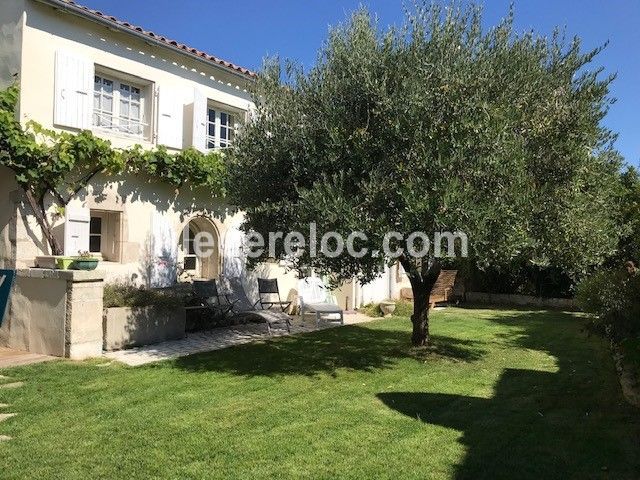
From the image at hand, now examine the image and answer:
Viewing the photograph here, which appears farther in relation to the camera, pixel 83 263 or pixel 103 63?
pixel 103 63

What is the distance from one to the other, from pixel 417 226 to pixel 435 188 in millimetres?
457

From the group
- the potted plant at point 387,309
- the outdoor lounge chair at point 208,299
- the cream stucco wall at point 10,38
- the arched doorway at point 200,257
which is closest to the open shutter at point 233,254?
the arched doorway at point 200,257

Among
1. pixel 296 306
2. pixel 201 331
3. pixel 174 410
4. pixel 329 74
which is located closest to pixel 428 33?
pixel 329 74

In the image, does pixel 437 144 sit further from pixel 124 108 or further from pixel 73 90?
pixel 124 108

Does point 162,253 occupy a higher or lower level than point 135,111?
lower

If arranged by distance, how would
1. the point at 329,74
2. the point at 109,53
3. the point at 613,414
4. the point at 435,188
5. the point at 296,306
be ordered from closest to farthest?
the point at 613,414 < the point at 435,188 < the point at 329,74 < the point at 109,53 < the point at 296,306

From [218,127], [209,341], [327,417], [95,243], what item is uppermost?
[218,127]

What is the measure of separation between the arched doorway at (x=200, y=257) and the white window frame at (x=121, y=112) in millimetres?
2268

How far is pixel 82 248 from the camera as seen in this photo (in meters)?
8.72

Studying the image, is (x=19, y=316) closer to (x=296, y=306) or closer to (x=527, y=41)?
(x=296, y=306)

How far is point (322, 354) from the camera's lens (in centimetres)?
813

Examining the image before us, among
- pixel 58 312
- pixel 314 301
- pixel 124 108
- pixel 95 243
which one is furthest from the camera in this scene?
pixel 314 301

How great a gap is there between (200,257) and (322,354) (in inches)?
182

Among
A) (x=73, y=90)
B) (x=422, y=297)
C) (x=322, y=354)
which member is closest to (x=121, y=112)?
(x=73, y=90)
